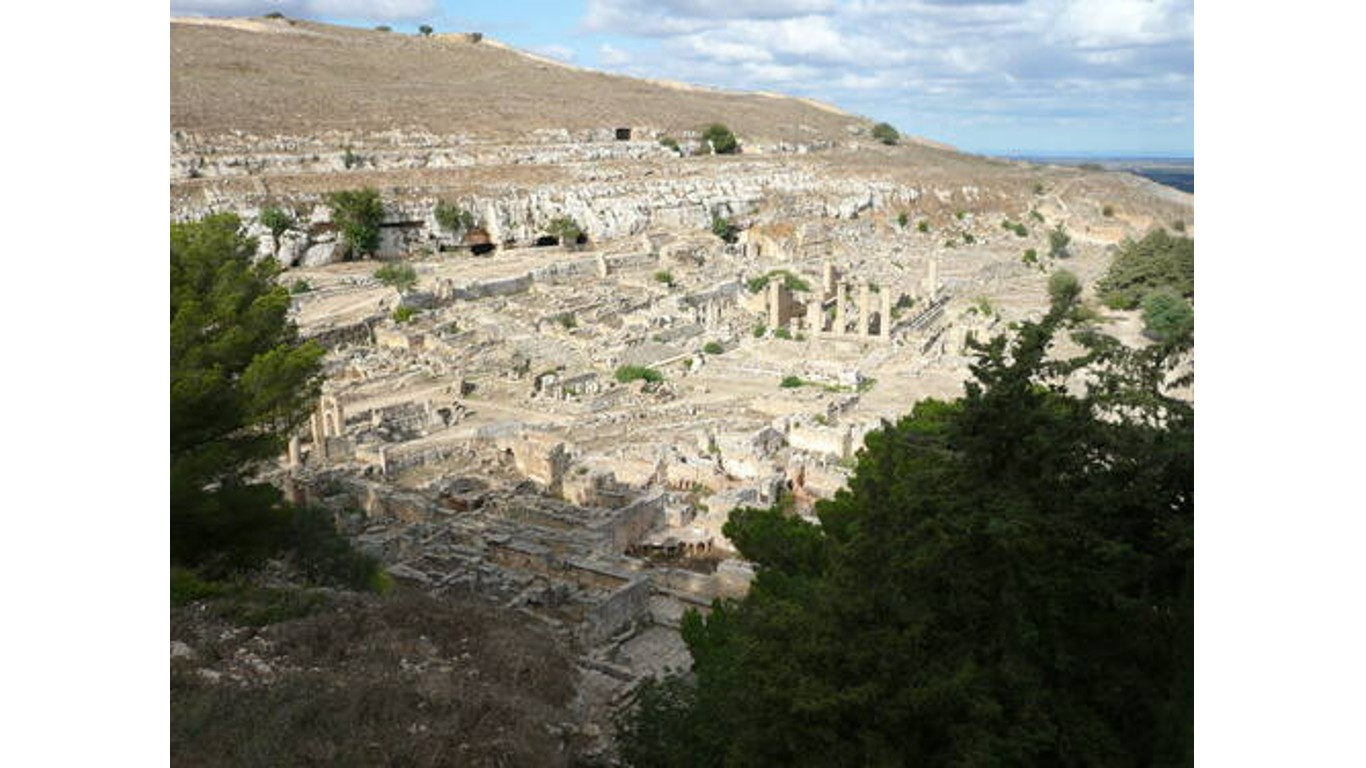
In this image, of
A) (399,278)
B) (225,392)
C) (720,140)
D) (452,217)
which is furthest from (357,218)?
(720,140)

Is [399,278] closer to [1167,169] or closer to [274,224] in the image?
[274,224]

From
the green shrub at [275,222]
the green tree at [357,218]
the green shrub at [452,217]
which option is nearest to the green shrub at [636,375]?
the green tree at [357,218]

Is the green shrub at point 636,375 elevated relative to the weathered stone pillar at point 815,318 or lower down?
lower down

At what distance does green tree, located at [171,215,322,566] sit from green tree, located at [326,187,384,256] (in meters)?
29.1

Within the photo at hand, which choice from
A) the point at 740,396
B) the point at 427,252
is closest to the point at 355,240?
the point at 427,252

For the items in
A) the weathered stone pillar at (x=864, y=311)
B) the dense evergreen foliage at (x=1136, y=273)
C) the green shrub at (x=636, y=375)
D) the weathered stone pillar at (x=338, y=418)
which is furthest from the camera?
the weathered stone pillar at (x=864, y=311)

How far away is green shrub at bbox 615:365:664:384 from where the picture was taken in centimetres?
2742

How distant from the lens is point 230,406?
10.6 metres

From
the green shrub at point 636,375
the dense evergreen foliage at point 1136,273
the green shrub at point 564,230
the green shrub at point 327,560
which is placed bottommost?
the green shrub at point 327,560

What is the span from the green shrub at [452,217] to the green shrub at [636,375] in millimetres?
19947

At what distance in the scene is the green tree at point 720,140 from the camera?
67750mm

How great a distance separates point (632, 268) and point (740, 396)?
1723 centimetres

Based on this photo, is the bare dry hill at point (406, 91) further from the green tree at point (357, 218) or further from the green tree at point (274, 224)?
the green tree at point (274, 224)

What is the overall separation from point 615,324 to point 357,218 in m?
15.0
